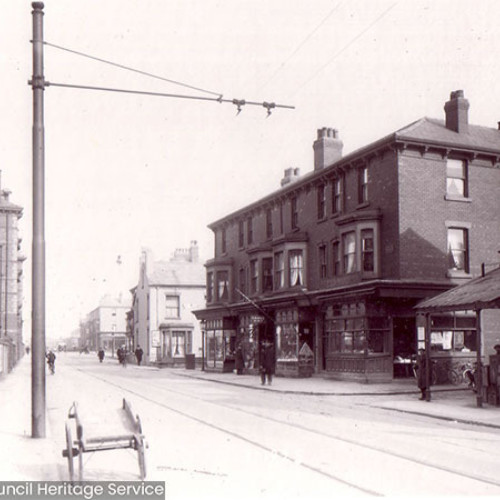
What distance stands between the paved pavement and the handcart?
644 millimetres

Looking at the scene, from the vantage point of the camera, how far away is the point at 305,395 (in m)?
24.1

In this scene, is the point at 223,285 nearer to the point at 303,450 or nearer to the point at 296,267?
the point at 296,267

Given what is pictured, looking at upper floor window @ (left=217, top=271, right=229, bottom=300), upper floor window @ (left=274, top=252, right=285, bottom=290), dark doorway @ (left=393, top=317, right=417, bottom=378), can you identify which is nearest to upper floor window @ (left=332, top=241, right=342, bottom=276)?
upper floor window @ (left=274, top=252, right=285, bottom=290)

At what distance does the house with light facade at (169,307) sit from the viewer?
60969mm

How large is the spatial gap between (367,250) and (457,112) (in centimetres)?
705

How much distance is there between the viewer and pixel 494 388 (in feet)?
61.8

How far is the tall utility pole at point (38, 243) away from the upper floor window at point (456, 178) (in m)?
20.7

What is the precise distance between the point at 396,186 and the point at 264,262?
40.2ft

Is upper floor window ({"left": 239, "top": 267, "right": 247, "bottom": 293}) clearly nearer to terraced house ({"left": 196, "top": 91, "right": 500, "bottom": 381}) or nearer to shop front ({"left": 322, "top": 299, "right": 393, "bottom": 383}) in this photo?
terraced house ({"left": 196, "top": 91, "right": 500, "bottom": 381})

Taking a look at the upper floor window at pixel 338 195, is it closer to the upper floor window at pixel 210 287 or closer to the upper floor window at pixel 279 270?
the upper floor window at pixel 279 270

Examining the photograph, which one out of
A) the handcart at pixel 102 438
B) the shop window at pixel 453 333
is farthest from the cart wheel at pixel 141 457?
the shop window at pixel 453 333

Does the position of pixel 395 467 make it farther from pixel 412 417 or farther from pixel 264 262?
pixel 264 262

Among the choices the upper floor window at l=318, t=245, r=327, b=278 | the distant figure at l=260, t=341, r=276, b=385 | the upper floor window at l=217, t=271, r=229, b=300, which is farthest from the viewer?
the upper floor window at l=217, t=271, r=229, b=300

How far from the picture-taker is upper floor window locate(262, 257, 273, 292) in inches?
1542
